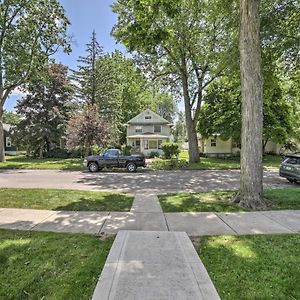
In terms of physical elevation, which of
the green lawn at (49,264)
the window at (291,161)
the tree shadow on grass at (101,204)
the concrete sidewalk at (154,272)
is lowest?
the tree shadow on grass at (101,204)

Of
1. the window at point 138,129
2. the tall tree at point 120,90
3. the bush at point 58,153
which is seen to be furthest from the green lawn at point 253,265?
the window at point 138,129

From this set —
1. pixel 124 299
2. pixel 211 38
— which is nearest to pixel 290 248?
pixel 124 299

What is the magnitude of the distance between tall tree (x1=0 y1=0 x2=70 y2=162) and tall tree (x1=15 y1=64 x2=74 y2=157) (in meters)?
8.26

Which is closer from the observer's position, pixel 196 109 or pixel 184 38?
pixel 184 38

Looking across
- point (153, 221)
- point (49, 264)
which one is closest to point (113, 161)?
point (153, 221)

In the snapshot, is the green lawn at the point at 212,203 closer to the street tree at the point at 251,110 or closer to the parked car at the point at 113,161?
the street tree at the point at 251,110

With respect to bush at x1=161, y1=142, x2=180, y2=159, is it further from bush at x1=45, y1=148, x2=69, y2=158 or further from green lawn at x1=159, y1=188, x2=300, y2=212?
green lawn at x1=159, y1=188, x2=300, y2=212

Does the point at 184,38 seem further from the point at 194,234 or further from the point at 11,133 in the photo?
the point at 11,133

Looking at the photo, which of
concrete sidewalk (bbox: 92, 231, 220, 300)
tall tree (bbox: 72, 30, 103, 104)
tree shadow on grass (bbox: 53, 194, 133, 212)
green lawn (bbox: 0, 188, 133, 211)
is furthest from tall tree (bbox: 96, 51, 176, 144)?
concrete sidewalk (bbox: 92, 231, 220, 300)

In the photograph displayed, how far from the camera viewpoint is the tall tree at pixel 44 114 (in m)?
33.9

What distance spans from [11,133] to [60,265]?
36162 mm

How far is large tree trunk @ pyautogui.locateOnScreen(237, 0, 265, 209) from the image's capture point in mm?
7877

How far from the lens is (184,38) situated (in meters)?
22.4

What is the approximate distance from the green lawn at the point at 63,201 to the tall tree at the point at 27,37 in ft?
57.3
